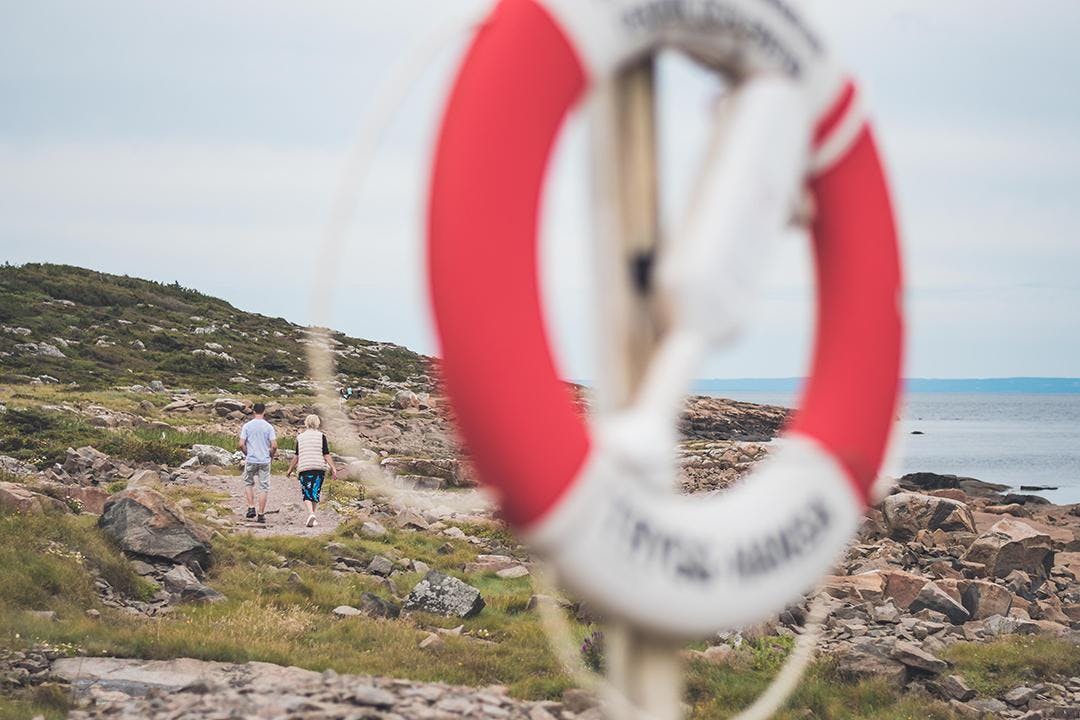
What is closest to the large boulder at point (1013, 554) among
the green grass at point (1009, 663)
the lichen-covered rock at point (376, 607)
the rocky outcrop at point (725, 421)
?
the green grass at point (1009, 663)

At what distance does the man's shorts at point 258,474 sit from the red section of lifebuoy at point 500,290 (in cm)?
1080

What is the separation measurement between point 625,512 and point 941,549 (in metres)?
15.0

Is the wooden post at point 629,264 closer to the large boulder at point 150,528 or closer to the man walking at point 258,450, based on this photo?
the large boulder at point 150,528

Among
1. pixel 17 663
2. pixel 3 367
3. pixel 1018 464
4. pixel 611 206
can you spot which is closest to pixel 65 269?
pixel 3 367

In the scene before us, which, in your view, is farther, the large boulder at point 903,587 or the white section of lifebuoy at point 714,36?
the large boulder at point 903,587

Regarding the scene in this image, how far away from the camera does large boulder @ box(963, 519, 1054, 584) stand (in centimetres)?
1557

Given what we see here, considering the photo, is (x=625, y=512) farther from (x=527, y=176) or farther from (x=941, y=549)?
(x=941, y=549)

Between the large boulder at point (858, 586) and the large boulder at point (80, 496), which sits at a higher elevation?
the large boulder at point (80, 496)

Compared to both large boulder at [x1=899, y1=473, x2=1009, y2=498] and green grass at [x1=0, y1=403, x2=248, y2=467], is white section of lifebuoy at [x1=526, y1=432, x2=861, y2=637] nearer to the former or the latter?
green grass at [x1=0, y1=403, x2=248, y2=467]

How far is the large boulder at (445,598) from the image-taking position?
10.3 metres

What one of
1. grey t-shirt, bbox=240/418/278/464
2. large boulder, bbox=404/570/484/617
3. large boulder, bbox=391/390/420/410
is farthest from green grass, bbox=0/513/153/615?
large boulder, bbox=391/390/420/410

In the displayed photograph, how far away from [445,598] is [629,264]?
6.78 m

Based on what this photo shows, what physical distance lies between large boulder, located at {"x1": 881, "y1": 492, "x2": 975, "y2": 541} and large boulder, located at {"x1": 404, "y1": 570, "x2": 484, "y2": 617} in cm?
1053

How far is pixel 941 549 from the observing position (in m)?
17.5
